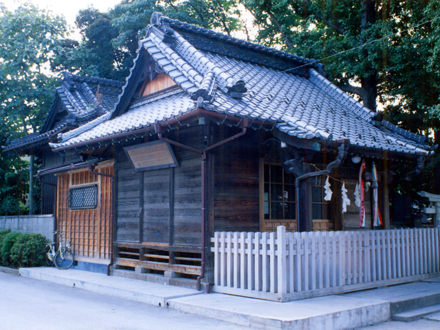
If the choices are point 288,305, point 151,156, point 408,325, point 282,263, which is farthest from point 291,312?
point 151,156

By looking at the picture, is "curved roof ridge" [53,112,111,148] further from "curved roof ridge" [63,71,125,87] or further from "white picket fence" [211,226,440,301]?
"curved roof ridge" [63,71,125,87]

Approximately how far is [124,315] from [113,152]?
5.79 m

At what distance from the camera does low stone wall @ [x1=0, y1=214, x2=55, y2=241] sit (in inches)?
597

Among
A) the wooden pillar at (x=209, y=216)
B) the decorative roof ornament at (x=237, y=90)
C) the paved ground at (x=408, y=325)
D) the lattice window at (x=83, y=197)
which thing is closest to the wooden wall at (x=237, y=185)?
the wooden pillar at (x=209, y=216)

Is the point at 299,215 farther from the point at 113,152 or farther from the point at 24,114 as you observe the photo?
the point at 24,114

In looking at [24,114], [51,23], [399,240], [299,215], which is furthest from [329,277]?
[51,23]

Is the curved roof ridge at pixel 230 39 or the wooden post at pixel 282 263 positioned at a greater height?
the curved roof ridge at pixel 230 39

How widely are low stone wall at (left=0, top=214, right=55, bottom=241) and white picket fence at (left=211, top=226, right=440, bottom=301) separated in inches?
340

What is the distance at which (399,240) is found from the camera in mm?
9328

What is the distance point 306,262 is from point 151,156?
4460 millimetres

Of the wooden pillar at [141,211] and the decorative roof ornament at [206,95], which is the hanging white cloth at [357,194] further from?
the wooden pillar at [141,211]

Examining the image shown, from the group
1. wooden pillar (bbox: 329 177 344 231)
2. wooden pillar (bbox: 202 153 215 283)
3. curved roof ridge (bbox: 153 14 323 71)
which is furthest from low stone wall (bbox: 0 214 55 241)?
wooden pillar (bbox: 329 177 344 231)

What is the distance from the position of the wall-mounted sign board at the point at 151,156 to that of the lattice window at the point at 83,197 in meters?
2.82

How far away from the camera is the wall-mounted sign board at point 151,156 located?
963 centimetres
